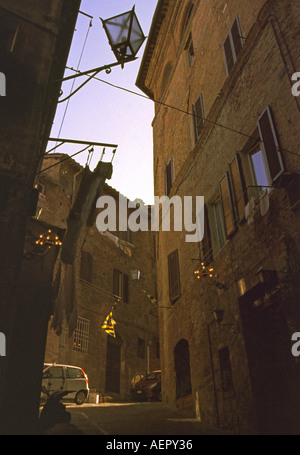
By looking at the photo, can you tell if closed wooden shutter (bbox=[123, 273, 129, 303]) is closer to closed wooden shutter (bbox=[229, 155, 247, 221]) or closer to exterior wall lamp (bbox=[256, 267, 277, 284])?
closed wooden shutter (bbox=[229, 155, 247, 221])

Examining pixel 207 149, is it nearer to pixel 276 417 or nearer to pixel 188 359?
pixel 188 359

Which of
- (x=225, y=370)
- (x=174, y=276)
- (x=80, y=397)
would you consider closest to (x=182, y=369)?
(x=174, y=276)

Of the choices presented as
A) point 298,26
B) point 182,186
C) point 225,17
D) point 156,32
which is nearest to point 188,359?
point 182,186

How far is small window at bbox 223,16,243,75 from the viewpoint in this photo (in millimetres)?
9484

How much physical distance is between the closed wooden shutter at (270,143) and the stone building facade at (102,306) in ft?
38.4

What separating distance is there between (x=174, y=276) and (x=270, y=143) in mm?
6525

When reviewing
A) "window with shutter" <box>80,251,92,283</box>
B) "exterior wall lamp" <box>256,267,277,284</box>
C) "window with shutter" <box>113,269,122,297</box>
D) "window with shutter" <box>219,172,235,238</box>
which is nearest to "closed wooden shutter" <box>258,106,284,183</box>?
"window with shutter" <box>219,172,235,238</box>

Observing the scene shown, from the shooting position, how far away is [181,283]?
1191 centimetres

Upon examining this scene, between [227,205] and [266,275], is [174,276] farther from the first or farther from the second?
[266,275]

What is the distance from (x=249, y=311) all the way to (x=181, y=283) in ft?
13.9

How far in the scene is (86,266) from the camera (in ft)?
65.5

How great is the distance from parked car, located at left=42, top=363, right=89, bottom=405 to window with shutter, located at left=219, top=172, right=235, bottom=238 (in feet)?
27.7

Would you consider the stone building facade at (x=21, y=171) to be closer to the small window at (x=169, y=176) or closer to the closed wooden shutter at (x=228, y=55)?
the closed wooden shutter at (x=228, y=55)
